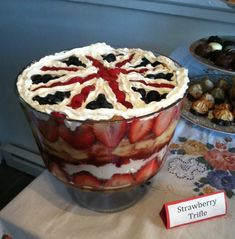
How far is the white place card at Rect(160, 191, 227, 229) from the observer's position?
0.53 m

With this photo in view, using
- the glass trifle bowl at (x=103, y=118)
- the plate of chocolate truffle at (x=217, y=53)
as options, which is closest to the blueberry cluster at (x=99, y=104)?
the glass trifle bowl at (x=103, y=118)

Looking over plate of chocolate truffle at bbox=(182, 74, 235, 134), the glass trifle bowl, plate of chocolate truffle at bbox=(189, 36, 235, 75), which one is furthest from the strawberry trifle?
plate of chocolate truffle at bbox=(189, 36, 235, 75)

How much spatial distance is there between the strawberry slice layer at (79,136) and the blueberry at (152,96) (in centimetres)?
10

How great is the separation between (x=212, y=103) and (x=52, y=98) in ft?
1.43

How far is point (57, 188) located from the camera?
64cm

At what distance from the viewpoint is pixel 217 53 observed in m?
0.92

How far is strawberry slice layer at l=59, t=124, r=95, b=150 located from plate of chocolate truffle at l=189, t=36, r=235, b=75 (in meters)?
0.50

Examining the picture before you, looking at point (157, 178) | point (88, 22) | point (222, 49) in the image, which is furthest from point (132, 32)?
point (157, 178)

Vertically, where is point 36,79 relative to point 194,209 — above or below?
above

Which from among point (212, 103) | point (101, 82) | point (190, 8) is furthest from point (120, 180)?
point (190, 8)

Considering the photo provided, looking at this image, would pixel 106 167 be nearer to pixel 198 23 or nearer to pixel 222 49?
pixel 222 49

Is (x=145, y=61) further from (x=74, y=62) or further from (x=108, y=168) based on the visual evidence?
(x=108, y=168)

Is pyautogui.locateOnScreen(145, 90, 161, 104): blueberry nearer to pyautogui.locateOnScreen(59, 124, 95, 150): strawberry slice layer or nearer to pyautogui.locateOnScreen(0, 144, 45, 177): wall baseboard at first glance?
pyautogui.locateOnScreen(59, 124, 95, 150): strawberry slice layer

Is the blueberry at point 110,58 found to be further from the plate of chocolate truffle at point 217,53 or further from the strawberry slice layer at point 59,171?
the plate of chocolate truffle at point 217,53
